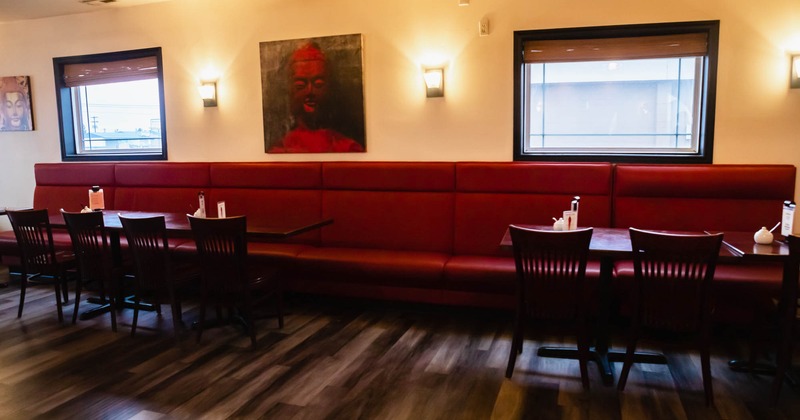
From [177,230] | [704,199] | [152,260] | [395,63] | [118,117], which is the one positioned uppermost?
[395,63]

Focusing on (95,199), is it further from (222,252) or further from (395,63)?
(395,63)

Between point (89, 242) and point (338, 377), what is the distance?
2.30 meters

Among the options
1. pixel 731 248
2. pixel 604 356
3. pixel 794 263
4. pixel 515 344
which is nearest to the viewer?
pixel 794 263

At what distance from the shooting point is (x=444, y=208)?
4.61 metres

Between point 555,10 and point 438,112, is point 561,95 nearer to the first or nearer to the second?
point 555,10

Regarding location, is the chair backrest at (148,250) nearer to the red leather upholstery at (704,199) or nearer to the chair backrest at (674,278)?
the chair backrest at (674,278)

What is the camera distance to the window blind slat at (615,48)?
13.4 feet

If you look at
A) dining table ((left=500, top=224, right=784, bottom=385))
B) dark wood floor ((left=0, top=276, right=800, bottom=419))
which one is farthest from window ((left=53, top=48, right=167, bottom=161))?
dining table ((left=500, top=224, right=784, bottom=385))

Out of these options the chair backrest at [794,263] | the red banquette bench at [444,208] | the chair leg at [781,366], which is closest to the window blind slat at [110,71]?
the red banquette bench at [444,208]

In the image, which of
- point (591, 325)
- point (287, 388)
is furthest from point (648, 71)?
point (287, 388)

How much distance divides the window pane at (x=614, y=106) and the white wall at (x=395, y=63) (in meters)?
0.29

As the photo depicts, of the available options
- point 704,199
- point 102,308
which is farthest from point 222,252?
point 704,199

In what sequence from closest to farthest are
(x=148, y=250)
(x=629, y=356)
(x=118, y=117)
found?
(x=629, y=356) < (x=148, y=250) < (x=118, y=117)

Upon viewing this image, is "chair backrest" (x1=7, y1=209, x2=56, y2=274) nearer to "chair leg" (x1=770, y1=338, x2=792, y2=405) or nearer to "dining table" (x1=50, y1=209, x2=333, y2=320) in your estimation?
"dining table" (x1=50, y1=209, x2=333, y2=320)
